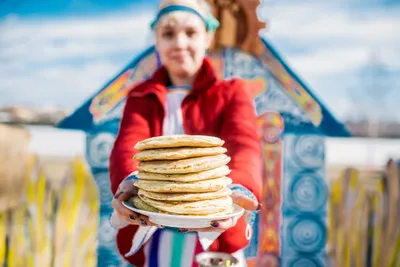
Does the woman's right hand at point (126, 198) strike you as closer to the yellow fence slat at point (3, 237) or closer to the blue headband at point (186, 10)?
the blue headband at point (186, 10)

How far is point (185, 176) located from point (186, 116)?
52 centimetres

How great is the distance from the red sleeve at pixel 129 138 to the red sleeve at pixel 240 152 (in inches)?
13.8

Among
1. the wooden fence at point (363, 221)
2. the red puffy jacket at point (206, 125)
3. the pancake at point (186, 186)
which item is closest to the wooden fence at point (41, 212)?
the red puffy jacket at point (206, 125)

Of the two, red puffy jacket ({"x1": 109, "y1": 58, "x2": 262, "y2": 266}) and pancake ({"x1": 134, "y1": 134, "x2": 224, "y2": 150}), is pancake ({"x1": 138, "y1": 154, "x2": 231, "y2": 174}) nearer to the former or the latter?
pancake ({"x1": 134, "y1": 134, "x2": 224, "y2": 150})

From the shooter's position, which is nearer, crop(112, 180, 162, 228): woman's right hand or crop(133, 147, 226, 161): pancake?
crop(133, 147, 226, 161): pancake

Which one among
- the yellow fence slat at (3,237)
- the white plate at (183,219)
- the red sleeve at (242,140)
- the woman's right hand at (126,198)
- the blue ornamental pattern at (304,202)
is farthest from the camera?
the yellow fence slat at (3,237)

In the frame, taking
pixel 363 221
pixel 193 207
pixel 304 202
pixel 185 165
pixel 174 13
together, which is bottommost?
pixel 363 221

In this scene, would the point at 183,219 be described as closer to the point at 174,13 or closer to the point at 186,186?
the point at 186,186

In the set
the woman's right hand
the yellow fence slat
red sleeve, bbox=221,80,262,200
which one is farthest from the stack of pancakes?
the yellow fence slat

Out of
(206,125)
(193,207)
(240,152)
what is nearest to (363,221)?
(240,152)

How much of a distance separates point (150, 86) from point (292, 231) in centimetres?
106

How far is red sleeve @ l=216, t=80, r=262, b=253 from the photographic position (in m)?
1.73

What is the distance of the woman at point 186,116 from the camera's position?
1792 millimetres

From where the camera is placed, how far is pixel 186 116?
1.87 m
